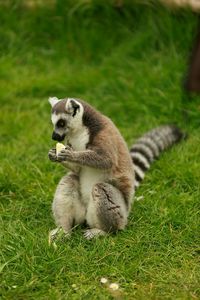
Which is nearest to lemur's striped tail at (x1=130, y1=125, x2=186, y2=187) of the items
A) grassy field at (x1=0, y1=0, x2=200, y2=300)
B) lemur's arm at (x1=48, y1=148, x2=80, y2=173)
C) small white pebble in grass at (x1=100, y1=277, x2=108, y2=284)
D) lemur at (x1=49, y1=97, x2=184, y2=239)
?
grassy field at (x1=0, y1=0, x2=200, y2=300)

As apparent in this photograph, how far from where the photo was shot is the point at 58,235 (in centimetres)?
452

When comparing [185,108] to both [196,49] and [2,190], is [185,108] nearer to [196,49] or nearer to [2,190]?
[196,49]

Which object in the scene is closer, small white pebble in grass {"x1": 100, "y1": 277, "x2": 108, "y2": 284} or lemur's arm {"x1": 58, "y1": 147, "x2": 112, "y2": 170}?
small white pebble in grass {"x1": 100, "y1": 277, "x2": 108, "y2": 284}

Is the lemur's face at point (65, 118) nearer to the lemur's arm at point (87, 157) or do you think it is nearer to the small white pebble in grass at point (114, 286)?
the lemur's arm at point (87, 157)

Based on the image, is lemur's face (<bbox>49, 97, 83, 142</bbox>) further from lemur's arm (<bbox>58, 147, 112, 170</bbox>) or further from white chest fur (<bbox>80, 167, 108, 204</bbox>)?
white chest fur (<bbox>80, 167, 108, 204</bbox>)

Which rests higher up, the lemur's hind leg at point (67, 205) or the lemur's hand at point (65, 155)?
the lemur's hand at point (65, 155)

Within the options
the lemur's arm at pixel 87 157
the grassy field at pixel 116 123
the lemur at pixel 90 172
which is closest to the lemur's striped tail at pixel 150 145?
the grassy field at pixel 116 123

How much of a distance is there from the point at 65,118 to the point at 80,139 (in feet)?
0.66

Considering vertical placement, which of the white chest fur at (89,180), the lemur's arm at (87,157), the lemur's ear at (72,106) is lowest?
the white chest fur at (89,180)

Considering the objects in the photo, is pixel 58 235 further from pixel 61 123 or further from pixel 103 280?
pixel 61 123

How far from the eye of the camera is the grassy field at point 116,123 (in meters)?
4.21

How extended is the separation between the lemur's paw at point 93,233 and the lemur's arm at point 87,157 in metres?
0.45

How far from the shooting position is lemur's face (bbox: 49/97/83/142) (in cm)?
468

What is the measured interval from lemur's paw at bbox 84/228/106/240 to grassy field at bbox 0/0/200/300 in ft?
0.18
